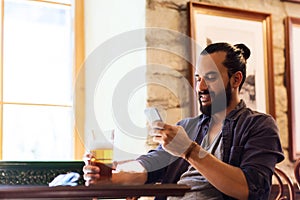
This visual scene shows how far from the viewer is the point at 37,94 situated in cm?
330

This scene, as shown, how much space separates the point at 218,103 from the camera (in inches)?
97.7

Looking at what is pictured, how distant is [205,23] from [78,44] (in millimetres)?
728

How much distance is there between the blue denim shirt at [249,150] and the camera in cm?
224

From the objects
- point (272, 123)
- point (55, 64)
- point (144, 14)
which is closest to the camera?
point (272, 123)

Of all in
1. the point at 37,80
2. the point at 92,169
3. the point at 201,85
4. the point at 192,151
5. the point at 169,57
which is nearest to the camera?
the point at 92,169

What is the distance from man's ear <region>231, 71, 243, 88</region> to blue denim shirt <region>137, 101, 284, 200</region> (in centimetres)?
8

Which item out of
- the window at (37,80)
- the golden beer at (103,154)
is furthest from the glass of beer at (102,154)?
the window at (37,80)

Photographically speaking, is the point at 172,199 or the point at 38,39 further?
the point at 38,39

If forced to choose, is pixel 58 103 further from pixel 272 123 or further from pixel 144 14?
pixel 272 123

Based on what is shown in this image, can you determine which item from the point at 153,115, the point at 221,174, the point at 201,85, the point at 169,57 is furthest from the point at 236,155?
the point at 169,57

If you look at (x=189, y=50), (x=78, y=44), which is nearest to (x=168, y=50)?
(x=189, y=50)

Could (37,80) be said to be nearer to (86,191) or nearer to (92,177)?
(92,177)

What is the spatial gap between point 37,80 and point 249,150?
4.83 ft

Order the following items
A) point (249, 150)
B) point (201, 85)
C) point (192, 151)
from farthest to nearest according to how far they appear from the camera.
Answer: point (201, 85)
point (249, 150)
point (192, 151)
